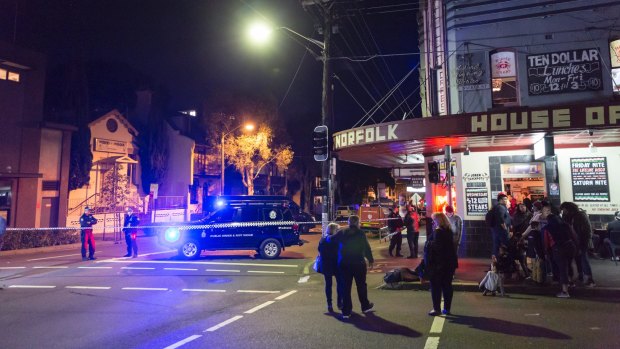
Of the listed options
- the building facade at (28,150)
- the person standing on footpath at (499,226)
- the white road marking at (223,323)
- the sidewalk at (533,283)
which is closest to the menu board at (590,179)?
the sidewalk at (533,283)

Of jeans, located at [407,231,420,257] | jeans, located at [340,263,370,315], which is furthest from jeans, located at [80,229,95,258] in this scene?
jeans, located at [340,263,370,315]

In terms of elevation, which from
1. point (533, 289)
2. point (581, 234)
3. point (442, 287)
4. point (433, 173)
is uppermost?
point (433, 173)

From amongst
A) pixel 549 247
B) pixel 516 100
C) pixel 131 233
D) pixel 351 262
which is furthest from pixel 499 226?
pixel 131 233

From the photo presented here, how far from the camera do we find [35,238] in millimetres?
18641

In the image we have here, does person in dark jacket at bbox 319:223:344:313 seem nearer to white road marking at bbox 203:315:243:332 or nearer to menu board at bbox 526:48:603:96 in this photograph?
white road marking at bbox 203:315:243:332

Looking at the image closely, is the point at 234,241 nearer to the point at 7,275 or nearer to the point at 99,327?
the point at 7,275

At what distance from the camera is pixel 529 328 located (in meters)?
6.17

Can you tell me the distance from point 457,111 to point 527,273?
631 cm

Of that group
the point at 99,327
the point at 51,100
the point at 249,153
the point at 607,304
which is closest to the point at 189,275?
the point at 99,327

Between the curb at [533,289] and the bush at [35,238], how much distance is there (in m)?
16.3

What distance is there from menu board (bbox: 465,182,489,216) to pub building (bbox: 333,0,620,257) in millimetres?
31

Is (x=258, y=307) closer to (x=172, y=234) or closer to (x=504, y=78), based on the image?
(x=172, y=234)

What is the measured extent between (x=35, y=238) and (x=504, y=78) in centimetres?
2049

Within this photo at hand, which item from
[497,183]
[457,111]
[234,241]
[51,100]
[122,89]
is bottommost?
[234,241]
